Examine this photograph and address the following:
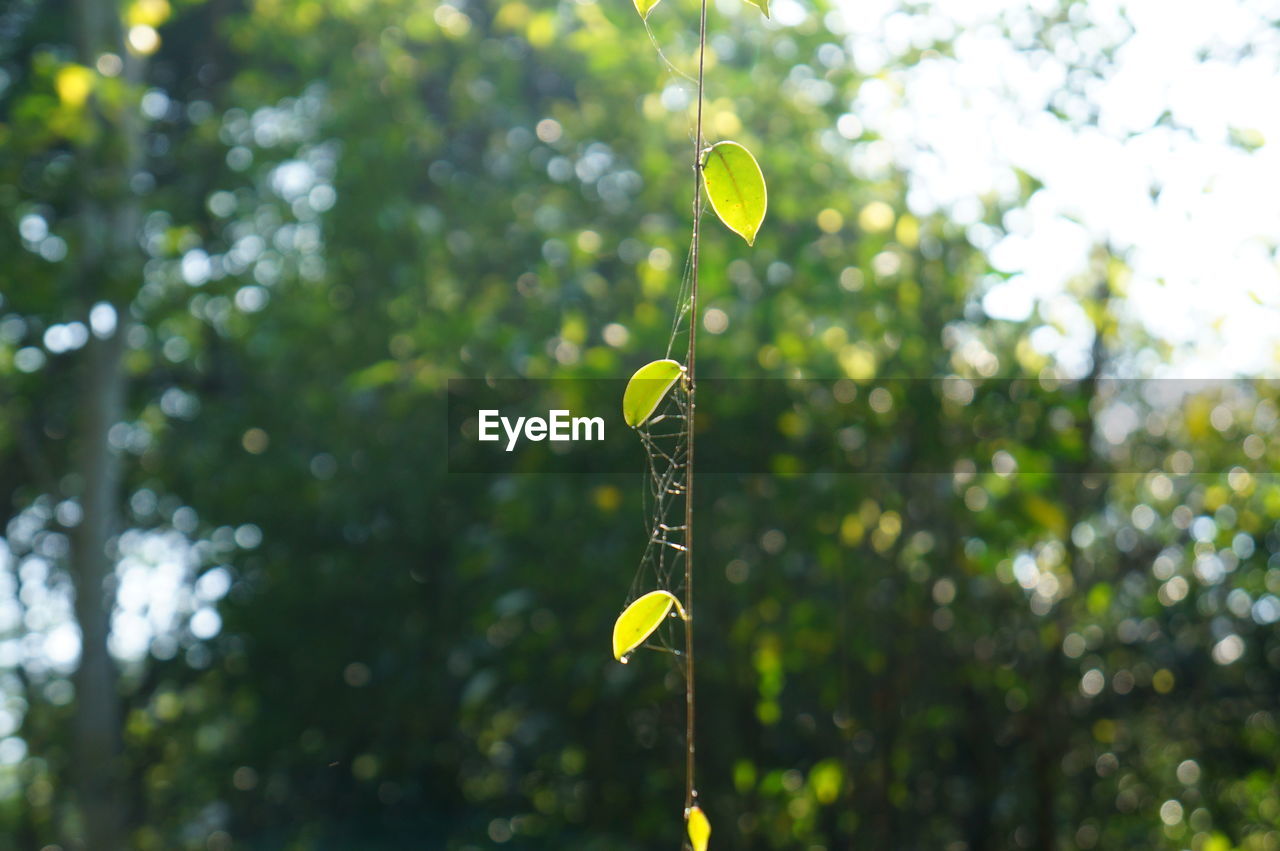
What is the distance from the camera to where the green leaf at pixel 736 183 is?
1.24 feet

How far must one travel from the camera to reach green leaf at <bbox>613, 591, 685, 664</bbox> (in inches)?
14.7

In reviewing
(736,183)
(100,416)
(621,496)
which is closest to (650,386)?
(736,183)

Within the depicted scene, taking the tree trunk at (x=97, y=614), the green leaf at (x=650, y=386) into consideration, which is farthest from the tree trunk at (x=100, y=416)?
the green leaf at (x=650, y=386)

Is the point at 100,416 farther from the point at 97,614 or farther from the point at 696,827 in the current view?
the point at 696,827

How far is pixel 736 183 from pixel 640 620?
154 mm

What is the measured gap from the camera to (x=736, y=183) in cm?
38

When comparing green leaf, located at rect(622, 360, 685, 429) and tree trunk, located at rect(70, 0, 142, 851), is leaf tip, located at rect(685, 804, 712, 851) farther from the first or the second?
tree trunk, located at rect(70, 0, 142, 851)

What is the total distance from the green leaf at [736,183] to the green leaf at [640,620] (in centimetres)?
13

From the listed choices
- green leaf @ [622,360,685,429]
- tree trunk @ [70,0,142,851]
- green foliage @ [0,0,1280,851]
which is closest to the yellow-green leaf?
green leaf @ [622,360,685,429]

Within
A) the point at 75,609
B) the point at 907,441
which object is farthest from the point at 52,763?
the point at 907,441

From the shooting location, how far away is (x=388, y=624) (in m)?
2.10

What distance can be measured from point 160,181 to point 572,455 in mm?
1748

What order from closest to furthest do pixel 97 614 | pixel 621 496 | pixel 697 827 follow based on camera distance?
pixel 697 827, pixel 621 496, pixel 97 614

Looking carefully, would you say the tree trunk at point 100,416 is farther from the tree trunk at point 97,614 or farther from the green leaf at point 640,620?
the green leaf at point 640,620
